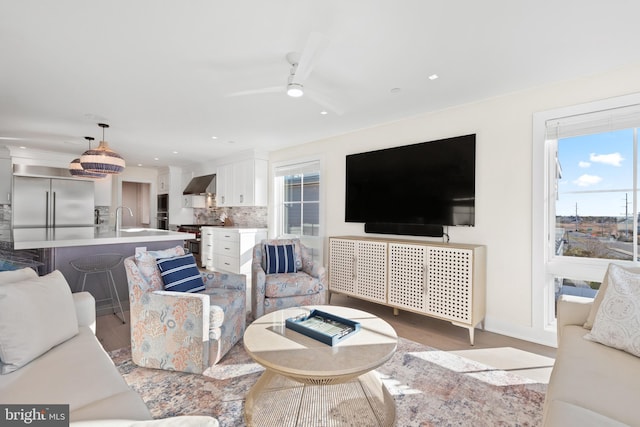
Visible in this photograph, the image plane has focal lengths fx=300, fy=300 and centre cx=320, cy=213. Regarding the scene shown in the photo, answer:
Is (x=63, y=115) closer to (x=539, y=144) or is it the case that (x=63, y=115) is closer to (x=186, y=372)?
(x=186, y=372)

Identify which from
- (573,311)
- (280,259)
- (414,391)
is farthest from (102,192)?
(573,311)

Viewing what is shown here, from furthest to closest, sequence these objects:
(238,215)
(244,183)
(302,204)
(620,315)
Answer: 1. (238,215)
2. (244,183)
3. (302,204)
4. (620,315)

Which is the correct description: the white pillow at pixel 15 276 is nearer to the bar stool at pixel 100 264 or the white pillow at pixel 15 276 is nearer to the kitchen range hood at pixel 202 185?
the bar stool at pixel 100 264

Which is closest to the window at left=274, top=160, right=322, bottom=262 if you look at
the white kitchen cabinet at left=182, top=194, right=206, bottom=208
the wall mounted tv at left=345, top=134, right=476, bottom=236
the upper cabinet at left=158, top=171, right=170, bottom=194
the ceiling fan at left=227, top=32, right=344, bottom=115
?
the wall mounted tv at left=345, top=134, right=476, bottom=236

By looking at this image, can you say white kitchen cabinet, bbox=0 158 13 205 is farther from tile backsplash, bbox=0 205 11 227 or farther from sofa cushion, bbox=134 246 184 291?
sofa cushion, bbox=134 246 184 291

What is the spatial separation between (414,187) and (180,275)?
8.72 ft

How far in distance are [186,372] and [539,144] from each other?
3534 mm

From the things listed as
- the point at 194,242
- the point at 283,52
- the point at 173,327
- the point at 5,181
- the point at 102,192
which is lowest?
the point at 173,327

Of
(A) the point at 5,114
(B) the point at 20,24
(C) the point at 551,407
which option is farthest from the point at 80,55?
(C) the point at 551,407

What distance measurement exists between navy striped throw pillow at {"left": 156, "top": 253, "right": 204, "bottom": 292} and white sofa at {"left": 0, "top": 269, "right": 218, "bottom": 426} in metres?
0.67

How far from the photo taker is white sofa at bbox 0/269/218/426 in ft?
3.77

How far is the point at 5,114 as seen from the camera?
12.0ft

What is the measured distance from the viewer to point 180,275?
2568mm

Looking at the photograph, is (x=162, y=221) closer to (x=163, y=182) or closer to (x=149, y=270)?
(x=163, y=182)
